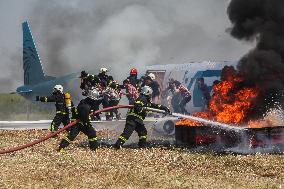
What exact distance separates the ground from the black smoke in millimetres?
2293

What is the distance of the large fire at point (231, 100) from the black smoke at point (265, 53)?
0.22m

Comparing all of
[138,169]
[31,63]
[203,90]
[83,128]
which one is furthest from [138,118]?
[31,63]

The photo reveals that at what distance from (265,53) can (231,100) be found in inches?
66.5

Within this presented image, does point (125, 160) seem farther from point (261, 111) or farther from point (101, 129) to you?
point (101, 129)

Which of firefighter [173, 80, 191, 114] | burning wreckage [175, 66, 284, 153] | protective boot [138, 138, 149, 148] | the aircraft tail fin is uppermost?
the aircraft tail fin

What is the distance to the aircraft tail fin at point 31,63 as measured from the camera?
3650cm

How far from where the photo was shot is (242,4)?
51.2 feet

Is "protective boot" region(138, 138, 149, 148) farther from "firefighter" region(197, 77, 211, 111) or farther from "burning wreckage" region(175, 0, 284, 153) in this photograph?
"firefighter" region(197, 77, 211, 111)

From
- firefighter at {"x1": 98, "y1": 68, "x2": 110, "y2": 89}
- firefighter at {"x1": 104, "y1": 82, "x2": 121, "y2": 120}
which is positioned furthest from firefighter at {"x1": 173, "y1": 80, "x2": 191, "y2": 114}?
firefighter at {"x1": 98, "y1": 68, "x2": 110, "y2": 89}

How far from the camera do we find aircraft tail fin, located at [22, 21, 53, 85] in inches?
1437

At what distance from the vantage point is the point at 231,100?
567 inches

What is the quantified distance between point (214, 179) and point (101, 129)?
10957 millimetres

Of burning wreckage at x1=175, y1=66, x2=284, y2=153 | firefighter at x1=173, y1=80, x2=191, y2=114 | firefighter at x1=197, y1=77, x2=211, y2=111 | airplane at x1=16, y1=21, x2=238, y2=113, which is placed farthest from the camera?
firefighter at x1=173, y1=80, x2=191, y2=114

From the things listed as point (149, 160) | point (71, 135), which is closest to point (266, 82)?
point (149, 160)
